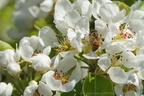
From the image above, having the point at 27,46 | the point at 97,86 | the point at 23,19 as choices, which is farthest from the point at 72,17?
the point at 23,19

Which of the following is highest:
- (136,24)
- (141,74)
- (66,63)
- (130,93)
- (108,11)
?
(108,11)

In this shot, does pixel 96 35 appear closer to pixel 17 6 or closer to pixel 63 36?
pixel 63 36

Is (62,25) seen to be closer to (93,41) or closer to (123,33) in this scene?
(93,41)

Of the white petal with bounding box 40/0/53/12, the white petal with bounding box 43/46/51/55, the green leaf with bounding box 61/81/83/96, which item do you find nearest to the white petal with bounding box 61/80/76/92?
the green leaf with bounding box 61/81/83/96

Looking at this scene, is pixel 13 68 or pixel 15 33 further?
pixel 15 33

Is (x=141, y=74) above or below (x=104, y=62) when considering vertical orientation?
below

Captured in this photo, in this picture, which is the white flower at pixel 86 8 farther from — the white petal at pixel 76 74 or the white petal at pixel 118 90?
the white petal at pixel 118 90

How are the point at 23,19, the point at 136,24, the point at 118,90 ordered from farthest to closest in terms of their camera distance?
the point at 23,19, the point at 136,24, the point at 118,90
